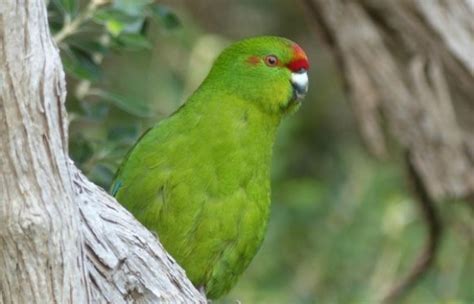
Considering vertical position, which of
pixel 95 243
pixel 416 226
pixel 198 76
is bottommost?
pixel 416 226

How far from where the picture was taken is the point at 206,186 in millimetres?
2877

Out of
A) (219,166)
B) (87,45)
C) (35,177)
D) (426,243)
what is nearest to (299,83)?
(219,166)

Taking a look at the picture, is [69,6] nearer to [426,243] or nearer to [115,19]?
[115,19]

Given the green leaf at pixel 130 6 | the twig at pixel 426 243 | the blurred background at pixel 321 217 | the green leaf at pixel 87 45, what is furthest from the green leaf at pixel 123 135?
the twig at pixel 426 243

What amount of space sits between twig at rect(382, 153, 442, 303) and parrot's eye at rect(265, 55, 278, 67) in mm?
844

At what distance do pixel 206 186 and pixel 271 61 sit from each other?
0.38m

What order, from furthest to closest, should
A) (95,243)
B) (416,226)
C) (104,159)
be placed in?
(416,226) → (104,159) → (95,243)

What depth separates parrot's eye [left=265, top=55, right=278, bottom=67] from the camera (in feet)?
9.99

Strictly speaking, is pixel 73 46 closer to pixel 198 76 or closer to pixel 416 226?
pixel 198 76

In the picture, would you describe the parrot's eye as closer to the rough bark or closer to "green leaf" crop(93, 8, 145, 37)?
"green leaf" crop(93, 8, 145, 37)

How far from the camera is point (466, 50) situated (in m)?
3.66

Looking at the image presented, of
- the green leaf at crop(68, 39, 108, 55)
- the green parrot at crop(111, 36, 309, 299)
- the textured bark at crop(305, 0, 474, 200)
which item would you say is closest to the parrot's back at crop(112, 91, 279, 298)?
the green parrot at crop(111, 36, 309, 299)

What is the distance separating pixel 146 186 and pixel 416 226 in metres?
1.76

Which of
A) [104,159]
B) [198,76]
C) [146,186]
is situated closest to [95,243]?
[146,186]
